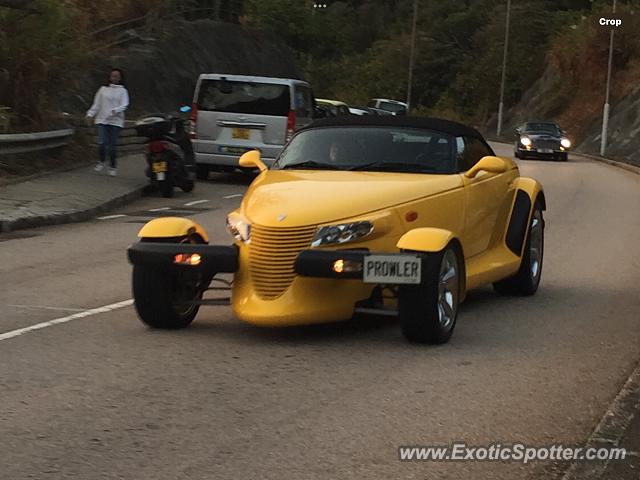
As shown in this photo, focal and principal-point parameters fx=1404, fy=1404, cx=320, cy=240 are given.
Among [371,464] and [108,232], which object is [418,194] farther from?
[108,232]

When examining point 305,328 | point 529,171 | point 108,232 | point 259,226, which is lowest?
point 529,171

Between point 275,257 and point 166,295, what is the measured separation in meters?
0.88

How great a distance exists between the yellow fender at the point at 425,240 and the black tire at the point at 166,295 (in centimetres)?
140

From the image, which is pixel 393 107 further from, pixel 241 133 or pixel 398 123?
pixel 398 123

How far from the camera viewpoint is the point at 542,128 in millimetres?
49625

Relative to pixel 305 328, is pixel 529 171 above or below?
below

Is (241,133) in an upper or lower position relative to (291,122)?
lower

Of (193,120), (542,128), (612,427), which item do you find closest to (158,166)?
(193,120)

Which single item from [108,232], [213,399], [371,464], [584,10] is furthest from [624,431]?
[584,10]

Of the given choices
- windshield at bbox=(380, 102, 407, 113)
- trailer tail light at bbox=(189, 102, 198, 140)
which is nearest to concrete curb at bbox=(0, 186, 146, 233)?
trailer tail light at bbox=(189, 102, 198, 140)

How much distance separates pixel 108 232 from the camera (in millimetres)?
16656

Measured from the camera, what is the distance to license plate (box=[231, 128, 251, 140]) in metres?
24.5

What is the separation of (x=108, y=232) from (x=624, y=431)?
424 inches

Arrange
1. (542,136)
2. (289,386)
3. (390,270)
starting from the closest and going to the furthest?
(289,386), (390,270), (542,136)
